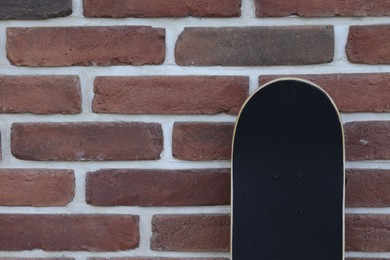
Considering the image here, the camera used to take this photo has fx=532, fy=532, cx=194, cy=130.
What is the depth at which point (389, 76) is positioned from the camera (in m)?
0.91

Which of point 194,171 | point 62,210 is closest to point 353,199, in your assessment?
point 194,171

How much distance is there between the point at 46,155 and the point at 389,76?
61 centimetres

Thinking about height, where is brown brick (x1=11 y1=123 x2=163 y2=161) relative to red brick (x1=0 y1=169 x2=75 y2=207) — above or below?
above

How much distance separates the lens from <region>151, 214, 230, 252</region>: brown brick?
0.95 meters

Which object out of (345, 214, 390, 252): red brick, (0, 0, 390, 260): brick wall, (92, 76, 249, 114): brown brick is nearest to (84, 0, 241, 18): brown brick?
(0, 0, 390, 260): brick wall

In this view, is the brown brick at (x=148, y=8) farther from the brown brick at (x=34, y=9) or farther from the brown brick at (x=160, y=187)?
the brown brick at (x=160, y=187)

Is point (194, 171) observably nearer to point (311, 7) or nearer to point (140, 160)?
point (140, 160)

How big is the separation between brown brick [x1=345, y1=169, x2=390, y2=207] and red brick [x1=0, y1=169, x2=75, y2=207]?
0.49 metres

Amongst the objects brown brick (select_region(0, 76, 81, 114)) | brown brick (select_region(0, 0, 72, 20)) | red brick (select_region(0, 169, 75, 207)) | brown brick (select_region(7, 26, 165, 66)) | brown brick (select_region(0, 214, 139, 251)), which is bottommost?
brown brick (select_region(0, 214, 139, 251))

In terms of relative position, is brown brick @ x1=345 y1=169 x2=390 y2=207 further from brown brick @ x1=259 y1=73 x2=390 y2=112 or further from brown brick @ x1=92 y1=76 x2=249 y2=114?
brown brick @ x1=92 y1=76 x2=249 y2=114

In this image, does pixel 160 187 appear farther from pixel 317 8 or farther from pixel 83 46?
pixel 317 8

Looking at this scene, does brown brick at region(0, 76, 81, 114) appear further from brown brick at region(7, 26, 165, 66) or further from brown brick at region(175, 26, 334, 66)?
brown brick at region(175, 26, 334, 66)

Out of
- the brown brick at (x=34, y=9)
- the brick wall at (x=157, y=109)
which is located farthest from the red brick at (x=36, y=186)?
the brown brick at (x=34, y=9)

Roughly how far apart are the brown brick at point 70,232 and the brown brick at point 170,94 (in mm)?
202
